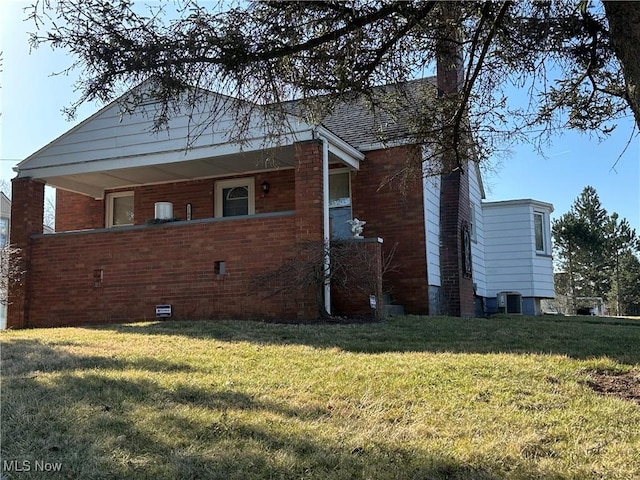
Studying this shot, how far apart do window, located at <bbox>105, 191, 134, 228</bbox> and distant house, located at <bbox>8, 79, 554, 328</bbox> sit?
0.02 m

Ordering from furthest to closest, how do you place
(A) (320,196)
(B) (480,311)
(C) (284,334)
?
(B) (480,311), (A) (320,196), (C) (284,334)

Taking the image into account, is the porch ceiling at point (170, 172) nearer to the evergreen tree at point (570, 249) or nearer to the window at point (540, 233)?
the window at point (540, 233)

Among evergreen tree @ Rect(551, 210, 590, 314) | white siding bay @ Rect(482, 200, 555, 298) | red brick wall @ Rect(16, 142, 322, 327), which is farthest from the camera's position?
evergreen tree @ Rect(551, 210, 590, 314)

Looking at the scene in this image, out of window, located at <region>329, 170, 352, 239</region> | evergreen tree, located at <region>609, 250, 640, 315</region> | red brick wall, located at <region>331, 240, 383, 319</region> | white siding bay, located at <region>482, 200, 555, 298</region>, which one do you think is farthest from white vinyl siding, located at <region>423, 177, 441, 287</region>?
evergreen tree, located at <region>609, 250, 640, 315</region>

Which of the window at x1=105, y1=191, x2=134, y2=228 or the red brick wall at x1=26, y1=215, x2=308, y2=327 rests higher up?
the window at x1=105, y1=191, x2=134, y2=228

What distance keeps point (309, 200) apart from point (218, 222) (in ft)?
5.98

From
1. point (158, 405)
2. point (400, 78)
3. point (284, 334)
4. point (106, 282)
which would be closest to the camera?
point (158, 405)

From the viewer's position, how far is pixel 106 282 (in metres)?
11.0

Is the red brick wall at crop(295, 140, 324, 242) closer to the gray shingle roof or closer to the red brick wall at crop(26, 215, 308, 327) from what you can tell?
the red brick wall at crop(26, 215, 308, 327)

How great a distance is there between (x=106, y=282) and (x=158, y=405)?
775 centimetres

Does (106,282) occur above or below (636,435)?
above

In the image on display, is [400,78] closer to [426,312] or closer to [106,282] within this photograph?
[426,312]

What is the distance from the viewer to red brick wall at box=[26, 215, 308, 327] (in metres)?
9.84

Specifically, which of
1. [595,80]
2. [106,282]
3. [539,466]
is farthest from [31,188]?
[539,466]
